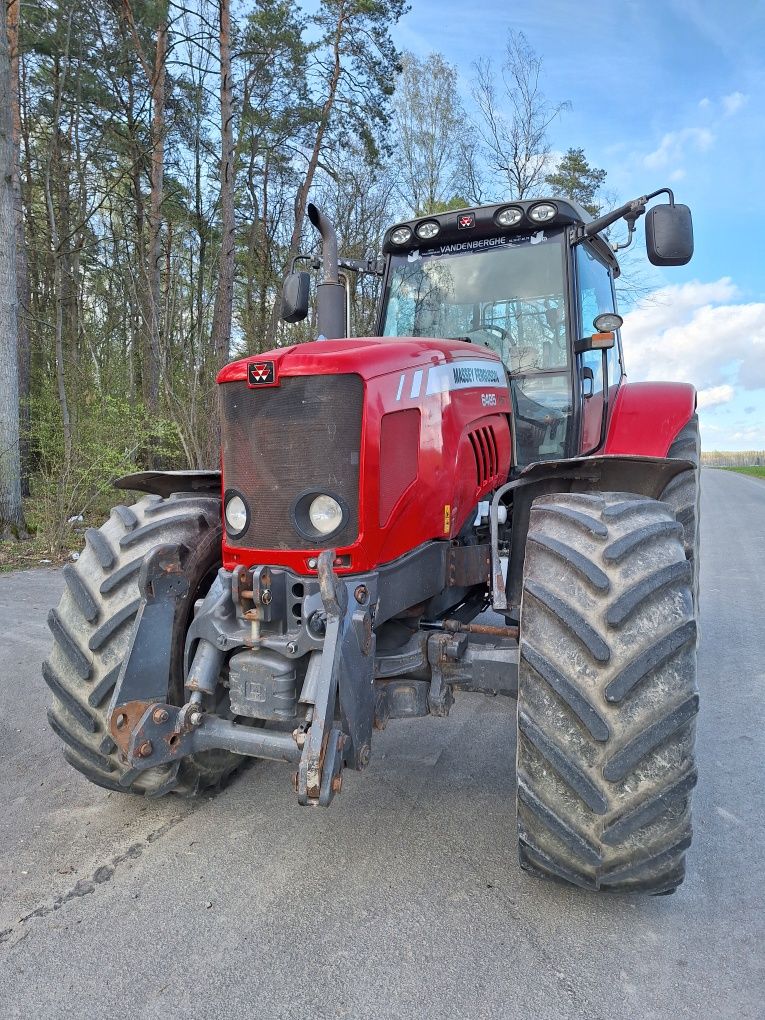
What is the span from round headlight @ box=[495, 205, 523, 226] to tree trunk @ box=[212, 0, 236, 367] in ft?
30.6

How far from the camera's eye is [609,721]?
6.95 ft

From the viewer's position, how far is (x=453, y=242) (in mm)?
4074

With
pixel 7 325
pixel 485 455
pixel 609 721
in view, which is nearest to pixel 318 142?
pixel 7 325

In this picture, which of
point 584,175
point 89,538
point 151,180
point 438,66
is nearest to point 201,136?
point 151,180

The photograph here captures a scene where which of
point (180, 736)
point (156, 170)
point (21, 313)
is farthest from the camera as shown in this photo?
point (156, 170)

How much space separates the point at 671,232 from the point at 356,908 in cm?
301

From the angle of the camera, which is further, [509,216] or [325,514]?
[509,216]

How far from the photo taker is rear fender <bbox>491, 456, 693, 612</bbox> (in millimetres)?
2857

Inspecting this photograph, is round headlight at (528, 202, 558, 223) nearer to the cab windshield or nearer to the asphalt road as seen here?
the cab windshield

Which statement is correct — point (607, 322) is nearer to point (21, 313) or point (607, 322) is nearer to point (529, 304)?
point (529, 304)

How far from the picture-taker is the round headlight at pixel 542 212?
376cm

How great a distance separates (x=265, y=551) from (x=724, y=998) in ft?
5.94

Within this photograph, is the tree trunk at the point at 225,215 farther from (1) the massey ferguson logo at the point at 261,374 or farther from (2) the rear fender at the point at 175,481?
(1) the massey ferguson logo at the point at 261,374

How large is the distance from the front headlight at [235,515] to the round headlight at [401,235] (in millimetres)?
2188
